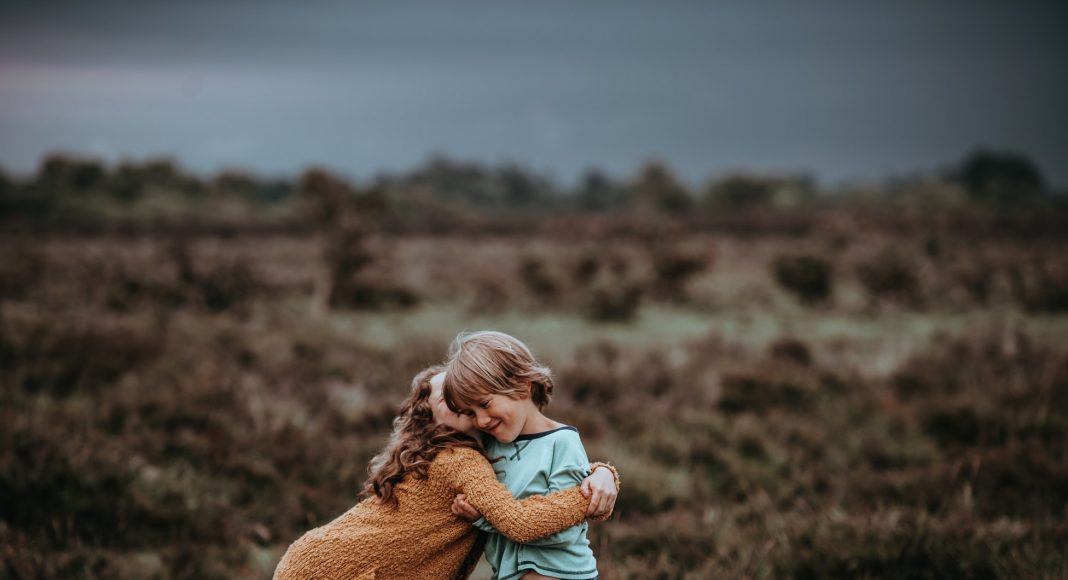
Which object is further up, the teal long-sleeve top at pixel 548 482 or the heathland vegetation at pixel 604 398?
the teal long-sleeve top at pixel 548 482

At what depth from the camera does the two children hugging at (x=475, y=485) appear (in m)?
2.35

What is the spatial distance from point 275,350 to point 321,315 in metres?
5.11

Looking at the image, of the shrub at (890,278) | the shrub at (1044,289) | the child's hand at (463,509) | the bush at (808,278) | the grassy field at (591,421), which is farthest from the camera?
the bush at (808,278)

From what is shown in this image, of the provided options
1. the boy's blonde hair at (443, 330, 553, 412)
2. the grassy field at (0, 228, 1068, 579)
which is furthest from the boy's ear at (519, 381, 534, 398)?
the grassy field at (0, 228, 1068, 579)

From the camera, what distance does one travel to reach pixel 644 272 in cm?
2195

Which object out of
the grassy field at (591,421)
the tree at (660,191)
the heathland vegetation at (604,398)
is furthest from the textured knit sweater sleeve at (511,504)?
the tree at (660,191)

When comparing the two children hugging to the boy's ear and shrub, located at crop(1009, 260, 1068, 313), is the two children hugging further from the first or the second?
shrub, located at crop(1009, 260, 1068, 313)

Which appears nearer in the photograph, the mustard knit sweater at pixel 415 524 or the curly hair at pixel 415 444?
the mustard knit sweater at pixel 415 524

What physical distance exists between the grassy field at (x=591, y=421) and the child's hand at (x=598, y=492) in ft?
7.01

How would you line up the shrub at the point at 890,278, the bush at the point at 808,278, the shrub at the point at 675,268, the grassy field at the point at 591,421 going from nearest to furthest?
1. the grassy field at the point at 591,421
2. the shrub at the point at 890,278
3. the bush at the point at 808,278
4. the shrub at the point at 675,268

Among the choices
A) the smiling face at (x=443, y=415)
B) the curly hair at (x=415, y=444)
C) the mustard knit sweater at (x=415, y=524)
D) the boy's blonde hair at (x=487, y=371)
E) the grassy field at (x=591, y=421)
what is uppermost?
the boy's blonde hair at (x=487, y=371)

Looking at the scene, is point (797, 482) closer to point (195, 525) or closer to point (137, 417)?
point (195, 525)

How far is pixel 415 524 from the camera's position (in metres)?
2.51

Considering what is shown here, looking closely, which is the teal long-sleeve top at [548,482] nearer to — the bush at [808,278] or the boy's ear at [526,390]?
the boy's ear at [526,390]
